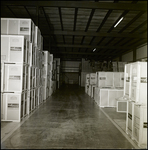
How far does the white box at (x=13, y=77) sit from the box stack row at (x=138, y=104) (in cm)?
379

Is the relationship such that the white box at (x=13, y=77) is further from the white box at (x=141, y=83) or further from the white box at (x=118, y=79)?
the white box at (x=118, y=79)

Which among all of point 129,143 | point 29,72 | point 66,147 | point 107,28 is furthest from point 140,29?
point 66,147

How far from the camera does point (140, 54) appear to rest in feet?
62.3

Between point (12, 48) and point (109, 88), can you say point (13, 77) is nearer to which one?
point (12, 48)

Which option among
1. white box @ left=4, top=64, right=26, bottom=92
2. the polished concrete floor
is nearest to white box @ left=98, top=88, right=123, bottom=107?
the polished concrete floor

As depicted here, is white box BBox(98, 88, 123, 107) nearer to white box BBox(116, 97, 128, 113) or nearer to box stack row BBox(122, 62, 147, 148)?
white box BBox(116, 97, 128, 113)

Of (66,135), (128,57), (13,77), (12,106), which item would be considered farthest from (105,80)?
(128,57)

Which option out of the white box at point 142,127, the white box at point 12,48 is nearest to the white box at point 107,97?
the white box at point 12,48

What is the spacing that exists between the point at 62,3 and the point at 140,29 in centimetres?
793

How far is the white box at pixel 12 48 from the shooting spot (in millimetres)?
6312

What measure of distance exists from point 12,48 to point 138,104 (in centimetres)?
459

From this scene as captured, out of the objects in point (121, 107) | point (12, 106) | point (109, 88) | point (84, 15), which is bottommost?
point (121, 107)

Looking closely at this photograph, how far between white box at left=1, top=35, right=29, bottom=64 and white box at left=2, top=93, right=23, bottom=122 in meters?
1.25

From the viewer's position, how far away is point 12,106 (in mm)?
6250
